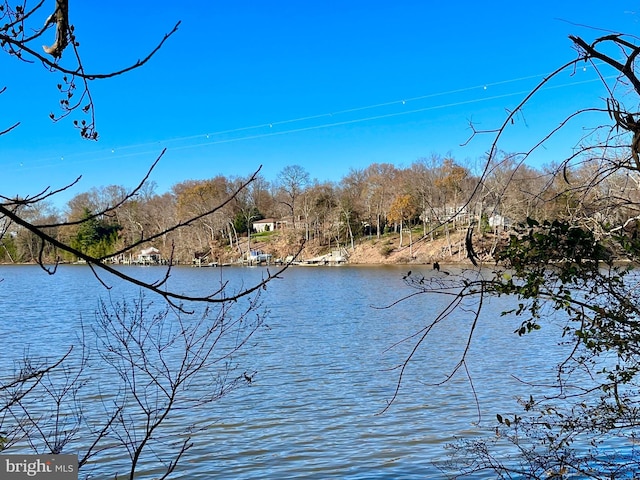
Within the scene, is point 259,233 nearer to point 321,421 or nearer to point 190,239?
point 190,239

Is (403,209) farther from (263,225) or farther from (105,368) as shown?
(105,368)

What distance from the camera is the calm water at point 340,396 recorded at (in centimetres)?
824

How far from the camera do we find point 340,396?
38.1 feet

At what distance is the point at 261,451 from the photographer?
28.5 ft

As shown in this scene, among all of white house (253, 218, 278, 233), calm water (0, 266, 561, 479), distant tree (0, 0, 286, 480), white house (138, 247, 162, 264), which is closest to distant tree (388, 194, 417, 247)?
white house (253, 218, 278, 233)

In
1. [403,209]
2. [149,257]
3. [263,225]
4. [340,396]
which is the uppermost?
[263,225]

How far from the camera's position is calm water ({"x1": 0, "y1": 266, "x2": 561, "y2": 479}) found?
324 inches

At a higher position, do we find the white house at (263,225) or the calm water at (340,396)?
the white house at (263,225)

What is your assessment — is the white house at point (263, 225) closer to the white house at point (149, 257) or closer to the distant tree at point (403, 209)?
the white house at point (149, 257)

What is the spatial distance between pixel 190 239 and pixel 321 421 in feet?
211

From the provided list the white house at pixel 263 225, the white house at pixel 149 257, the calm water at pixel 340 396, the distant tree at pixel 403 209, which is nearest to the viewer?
the calm water at pixel 340 396

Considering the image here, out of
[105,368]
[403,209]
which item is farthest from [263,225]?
[105,368]

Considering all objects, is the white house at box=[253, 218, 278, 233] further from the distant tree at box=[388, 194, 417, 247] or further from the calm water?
the calm water

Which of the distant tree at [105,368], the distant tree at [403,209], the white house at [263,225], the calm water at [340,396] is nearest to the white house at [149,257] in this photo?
the white house at [263,225]
